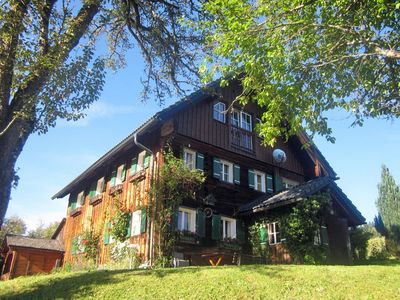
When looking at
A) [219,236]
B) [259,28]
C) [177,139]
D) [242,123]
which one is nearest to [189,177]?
[177,139]

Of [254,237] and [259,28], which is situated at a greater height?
[259,28]

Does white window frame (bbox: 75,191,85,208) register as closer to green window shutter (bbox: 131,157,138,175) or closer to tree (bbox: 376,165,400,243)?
green window shutter (bbox: 131,157,138,175)

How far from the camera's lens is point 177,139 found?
17.2 m

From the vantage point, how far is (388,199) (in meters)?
36.3

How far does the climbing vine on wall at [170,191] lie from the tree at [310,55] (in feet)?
14.4

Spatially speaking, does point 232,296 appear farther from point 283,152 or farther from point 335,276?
point 283,152

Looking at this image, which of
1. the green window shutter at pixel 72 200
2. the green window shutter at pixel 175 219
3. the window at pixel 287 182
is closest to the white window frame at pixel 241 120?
the window at pixel 287 182

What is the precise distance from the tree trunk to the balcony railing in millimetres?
11274

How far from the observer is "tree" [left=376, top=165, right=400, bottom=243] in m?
34.8

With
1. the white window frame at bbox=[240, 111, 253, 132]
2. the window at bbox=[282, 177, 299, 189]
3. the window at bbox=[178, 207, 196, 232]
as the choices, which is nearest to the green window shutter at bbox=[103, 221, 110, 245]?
the window at bbox=[178, 207, 196, 232]

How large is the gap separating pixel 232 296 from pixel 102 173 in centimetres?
1412

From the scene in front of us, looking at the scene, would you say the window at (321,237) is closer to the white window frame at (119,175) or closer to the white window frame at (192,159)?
the white window frame at (192,159)

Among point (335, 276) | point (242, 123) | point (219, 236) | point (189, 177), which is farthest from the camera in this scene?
point (242, 123)

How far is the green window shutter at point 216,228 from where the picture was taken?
16955 mm
